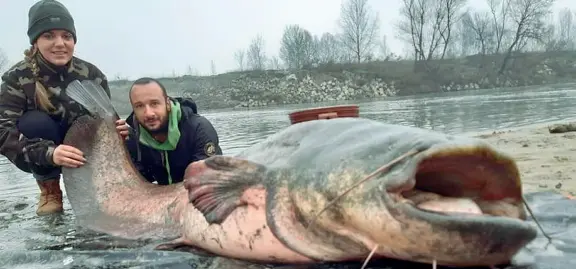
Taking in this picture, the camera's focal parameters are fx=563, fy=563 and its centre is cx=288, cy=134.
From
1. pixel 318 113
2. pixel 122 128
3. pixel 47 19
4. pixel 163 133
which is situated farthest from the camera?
pixel 47 19

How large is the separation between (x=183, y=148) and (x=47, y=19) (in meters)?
1.34

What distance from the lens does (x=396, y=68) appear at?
136 ft

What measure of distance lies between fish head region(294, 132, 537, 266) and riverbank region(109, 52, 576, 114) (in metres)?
31.4

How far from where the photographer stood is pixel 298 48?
5462 centimetres

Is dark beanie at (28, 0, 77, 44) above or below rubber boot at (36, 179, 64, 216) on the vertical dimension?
above

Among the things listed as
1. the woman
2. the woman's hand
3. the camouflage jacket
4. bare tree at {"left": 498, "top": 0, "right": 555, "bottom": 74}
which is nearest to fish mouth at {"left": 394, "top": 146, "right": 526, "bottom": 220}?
the woman's hand

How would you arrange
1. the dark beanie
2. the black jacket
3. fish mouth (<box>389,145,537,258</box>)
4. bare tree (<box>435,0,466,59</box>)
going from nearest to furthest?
fish mouth (<box>389,145,537,258</box>) < the black jacket < the dark beanie < bare tree (<box>435,0,466,59</box>)

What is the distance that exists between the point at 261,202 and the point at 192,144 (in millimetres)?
1743

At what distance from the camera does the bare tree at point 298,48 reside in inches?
2151

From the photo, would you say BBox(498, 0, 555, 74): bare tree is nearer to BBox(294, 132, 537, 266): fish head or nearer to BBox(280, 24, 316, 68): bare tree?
BBox(280, 24, 316, 68): bare tree

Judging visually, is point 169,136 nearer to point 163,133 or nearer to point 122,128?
point 163,133

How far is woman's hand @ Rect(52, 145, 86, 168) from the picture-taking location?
129 inches

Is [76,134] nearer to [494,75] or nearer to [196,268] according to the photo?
[196,268]

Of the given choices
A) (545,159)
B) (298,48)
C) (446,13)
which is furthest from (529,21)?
(545,159)
